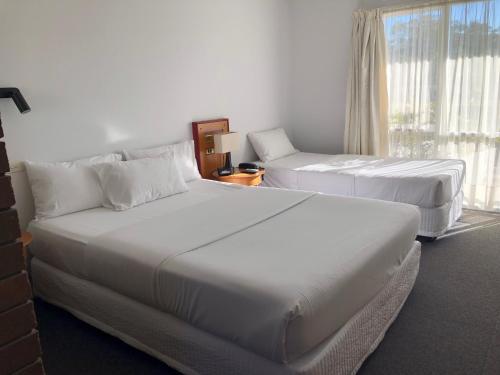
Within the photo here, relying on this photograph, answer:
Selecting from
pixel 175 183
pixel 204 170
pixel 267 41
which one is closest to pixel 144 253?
pixel 175 183

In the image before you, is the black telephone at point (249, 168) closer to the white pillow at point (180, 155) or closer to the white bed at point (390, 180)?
the white bed at point (390, 180)

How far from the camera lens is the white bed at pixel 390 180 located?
3.43 meters

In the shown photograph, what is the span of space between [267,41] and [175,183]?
2.46 m

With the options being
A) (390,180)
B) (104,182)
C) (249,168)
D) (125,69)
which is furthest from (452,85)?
(104,182)

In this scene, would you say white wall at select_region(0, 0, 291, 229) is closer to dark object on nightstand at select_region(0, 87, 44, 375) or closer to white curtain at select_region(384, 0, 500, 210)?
white curtain at select_region(384, 0, 500, 210)

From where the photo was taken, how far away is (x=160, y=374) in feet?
6.57

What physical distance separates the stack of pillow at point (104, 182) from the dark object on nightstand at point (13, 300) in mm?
2153

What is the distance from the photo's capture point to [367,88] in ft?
15.4

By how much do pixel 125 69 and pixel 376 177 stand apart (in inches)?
91.9

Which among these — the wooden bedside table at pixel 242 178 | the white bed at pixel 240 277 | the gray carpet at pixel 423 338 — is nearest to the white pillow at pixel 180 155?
the wooden bedside table at pixel 242 178

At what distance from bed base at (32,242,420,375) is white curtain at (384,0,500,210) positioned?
7.14 ft

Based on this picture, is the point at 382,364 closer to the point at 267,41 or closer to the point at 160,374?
the point at 160,374

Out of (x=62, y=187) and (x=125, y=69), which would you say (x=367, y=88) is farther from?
(x=62, y=187)

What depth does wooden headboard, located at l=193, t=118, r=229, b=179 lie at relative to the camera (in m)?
3.92
